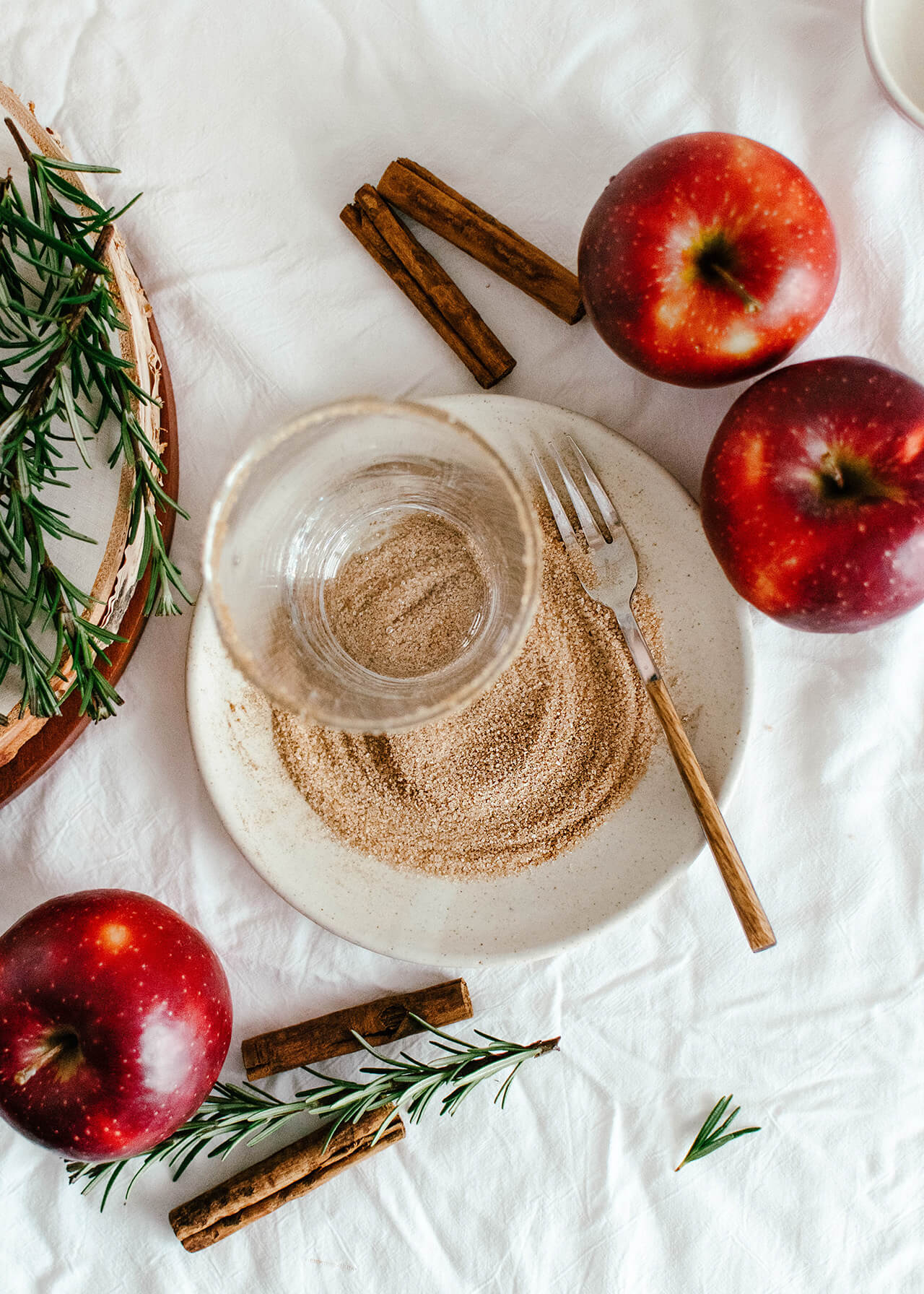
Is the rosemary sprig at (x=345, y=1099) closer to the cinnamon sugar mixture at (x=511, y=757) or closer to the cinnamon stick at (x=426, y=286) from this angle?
the cinnamon sugar mixture at (x=511, y=757)

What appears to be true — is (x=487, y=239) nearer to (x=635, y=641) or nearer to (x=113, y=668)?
(x=635, y=641)

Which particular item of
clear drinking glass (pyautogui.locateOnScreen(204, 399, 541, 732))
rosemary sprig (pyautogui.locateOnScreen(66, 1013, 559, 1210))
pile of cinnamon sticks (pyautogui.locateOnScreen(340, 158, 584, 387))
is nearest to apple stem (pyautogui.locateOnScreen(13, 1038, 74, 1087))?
rosemary sprig (pyautogui.locateOnScreen(66, 1013, 559, 1210))

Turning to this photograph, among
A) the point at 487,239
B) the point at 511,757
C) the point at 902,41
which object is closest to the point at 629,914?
the point at 511,757

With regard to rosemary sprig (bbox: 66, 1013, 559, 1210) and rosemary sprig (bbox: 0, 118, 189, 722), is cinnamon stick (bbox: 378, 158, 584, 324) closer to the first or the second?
rosemary sprig (bbox: 0, 118, 189, 722)

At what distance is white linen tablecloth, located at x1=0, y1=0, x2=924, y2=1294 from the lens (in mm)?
916

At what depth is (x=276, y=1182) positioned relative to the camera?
0.94m

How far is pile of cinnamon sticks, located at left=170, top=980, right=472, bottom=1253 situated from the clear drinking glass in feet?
1.09

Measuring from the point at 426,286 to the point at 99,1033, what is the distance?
738 millimetres

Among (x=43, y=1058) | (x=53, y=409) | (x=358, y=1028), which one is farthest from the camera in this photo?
(x=358, y=1028)

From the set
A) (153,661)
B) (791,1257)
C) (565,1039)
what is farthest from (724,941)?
(153,661)

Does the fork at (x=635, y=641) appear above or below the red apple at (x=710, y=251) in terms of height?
below

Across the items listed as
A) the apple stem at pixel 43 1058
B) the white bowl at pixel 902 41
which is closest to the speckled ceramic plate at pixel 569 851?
the apple stem at pixel 43 1058

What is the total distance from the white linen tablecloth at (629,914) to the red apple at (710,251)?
12 cm

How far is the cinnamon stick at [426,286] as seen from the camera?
91 centimetres
